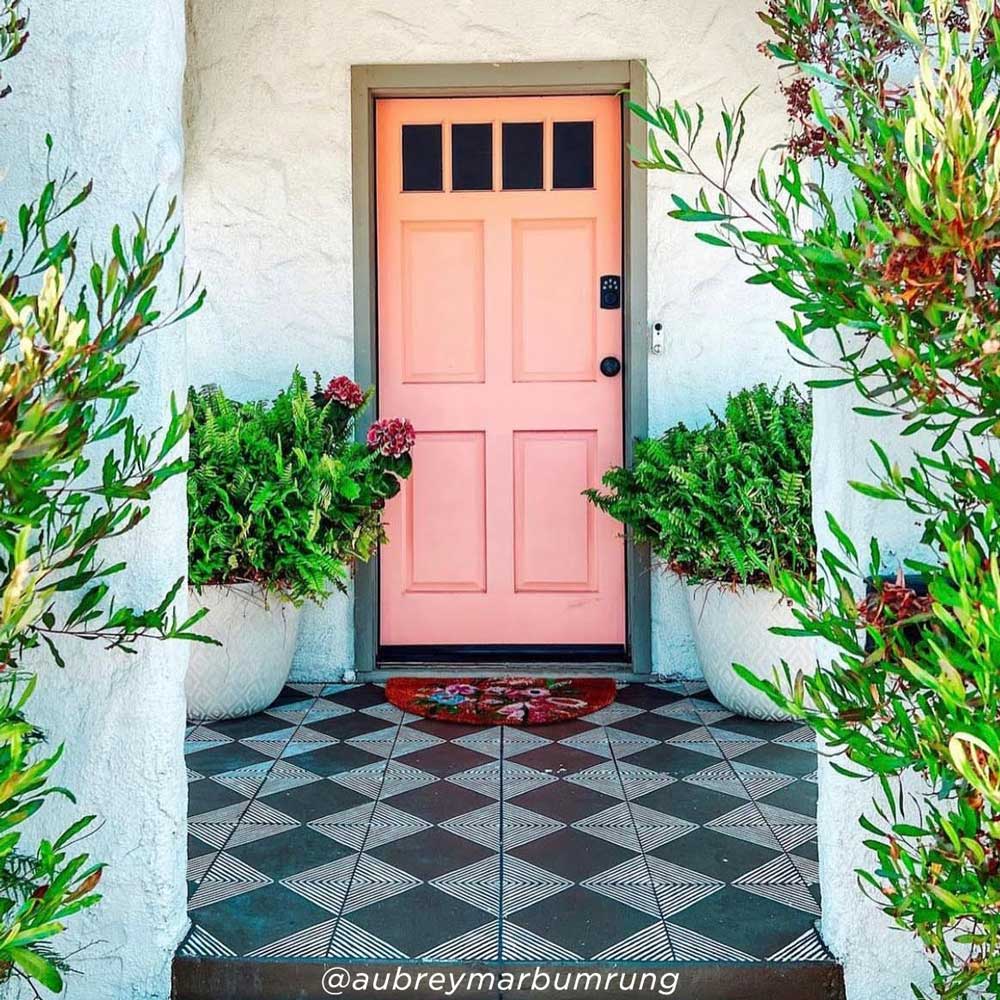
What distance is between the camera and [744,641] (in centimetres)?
384

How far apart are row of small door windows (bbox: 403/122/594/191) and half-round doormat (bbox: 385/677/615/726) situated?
6.12ft

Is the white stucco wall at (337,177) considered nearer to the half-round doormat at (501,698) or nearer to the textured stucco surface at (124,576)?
the half-round doormat at (501,698)

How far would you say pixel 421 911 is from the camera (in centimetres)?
250

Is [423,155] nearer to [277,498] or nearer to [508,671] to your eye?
[277,498]

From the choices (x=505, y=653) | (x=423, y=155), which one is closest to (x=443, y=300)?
(x=423, y=155)

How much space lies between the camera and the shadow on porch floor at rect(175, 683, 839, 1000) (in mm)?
2361

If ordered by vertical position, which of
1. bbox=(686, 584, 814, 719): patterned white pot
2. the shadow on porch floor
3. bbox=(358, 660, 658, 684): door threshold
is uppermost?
bbox=(686, 584, 814, 719): patterned white pot

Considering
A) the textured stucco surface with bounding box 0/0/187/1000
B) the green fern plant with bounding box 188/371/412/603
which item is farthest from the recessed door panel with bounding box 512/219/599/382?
the textured stucco surface with bounding box 0/0/187/1000

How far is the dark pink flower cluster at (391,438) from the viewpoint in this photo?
4.00m

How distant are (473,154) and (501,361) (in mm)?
786

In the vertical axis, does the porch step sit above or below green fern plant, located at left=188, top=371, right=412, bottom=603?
below

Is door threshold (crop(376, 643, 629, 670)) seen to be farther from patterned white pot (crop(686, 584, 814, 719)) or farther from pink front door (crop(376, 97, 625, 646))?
patterned white pot (crop(686, 584, 814, 719))

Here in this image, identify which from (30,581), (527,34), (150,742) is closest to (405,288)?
(527,34)

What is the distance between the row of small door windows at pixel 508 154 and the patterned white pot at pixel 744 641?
5.45 feet
